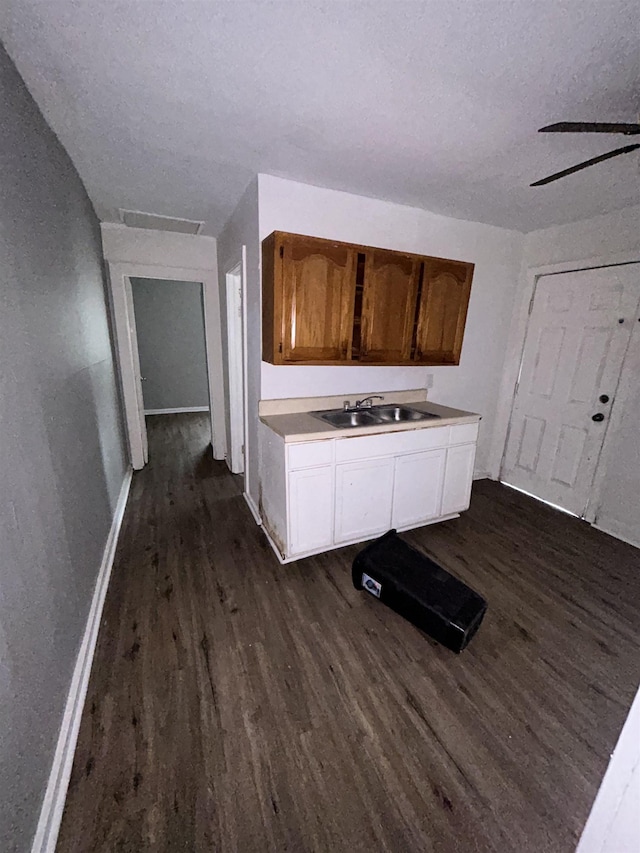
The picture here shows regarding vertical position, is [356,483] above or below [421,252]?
below

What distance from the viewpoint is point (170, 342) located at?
5.89 meters

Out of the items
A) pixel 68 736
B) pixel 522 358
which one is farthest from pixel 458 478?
pixel 68 736

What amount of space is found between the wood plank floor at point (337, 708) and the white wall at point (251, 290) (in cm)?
71

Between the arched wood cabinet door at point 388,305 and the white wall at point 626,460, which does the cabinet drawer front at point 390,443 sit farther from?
the white wall at point 626,460

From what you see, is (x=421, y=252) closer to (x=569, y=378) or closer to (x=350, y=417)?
(x=350, y=417)

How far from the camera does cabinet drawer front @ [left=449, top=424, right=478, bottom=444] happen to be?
2.54 metres

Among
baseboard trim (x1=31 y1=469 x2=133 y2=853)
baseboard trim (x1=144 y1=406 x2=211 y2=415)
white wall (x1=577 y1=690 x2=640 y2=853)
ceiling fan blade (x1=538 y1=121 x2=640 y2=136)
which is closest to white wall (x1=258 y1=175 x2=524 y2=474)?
ceiling fan blade (x1=538 y1=121 x2=640 y2=136)

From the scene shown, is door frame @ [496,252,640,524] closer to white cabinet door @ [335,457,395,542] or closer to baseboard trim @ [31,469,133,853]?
white cabinet door @ [335,457,395,542]

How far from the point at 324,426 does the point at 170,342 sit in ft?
15.7

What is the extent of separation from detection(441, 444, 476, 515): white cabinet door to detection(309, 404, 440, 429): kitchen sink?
353 mm

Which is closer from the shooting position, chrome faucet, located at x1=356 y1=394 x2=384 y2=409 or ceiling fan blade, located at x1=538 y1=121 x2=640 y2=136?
ceiling fan blade, located at x1=538 y1=121 x2=640 y2=136

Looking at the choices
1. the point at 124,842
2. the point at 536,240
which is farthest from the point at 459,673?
the point at 536,240

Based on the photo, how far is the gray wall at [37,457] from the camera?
0.95 m

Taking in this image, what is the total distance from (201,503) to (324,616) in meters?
1.62
